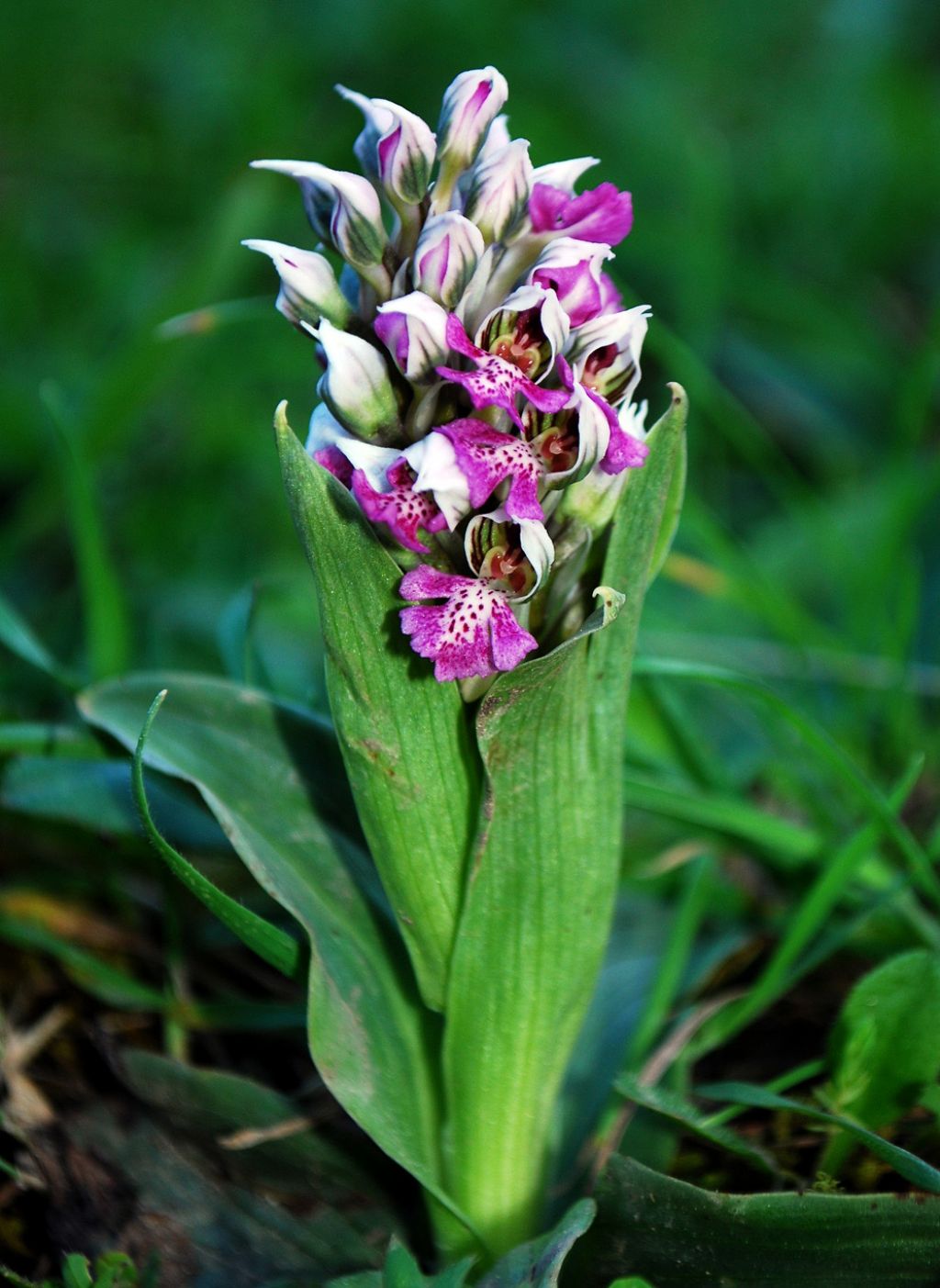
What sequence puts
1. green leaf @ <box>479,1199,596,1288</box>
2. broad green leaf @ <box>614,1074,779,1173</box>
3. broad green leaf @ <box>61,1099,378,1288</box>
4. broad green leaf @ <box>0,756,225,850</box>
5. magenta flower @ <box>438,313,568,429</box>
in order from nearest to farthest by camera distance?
1. magenta flower @ <box>438,313,568,429</box>
2. green leaf @ <box>479,1199,596,1288</box>
3. broad green leaf @ <box>614,1074,779,1173</box>
4. broad green leaf @ <box>61,1099,378,1288</box>
5. broad green leaf @ <box>0,756,225,850</box>

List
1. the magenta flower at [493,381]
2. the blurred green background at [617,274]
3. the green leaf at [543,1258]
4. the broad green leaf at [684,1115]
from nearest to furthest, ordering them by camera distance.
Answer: the magenta flower at [493,381] → the green leaf at [543,1258] → the broad green leaf at [684,1115] → the blurred green background at [617,274]

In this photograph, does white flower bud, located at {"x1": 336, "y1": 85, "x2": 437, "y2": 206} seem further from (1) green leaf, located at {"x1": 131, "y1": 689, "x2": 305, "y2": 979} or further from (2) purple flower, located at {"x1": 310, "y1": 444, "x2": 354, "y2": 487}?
(1) green leaf, located at {"x1": 131, "y1": 689, "x2": 305, "y2": 979}

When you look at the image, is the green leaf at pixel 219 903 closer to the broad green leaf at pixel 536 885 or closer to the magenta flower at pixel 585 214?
the broad green leaf at pixel 536 885

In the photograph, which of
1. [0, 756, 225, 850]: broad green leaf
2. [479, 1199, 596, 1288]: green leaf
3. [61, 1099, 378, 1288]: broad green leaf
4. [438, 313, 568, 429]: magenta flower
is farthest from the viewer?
[0, 756, 225, 850]: broad green leaf

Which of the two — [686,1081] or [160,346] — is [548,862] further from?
[160,346]

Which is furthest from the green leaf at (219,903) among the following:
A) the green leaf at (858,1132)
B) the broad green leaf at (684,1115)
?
the green leaf at (858,1132)

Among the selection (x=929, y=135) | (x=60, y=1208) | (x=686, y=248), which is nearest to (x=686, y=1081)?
(x=60, y=1208)

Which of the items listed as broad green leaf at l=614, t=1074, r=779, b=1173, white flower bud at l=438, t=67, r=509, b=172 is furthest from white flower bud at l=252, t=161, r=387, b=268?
broad green leaf at l=614, t=1074, r=779, b=1173
